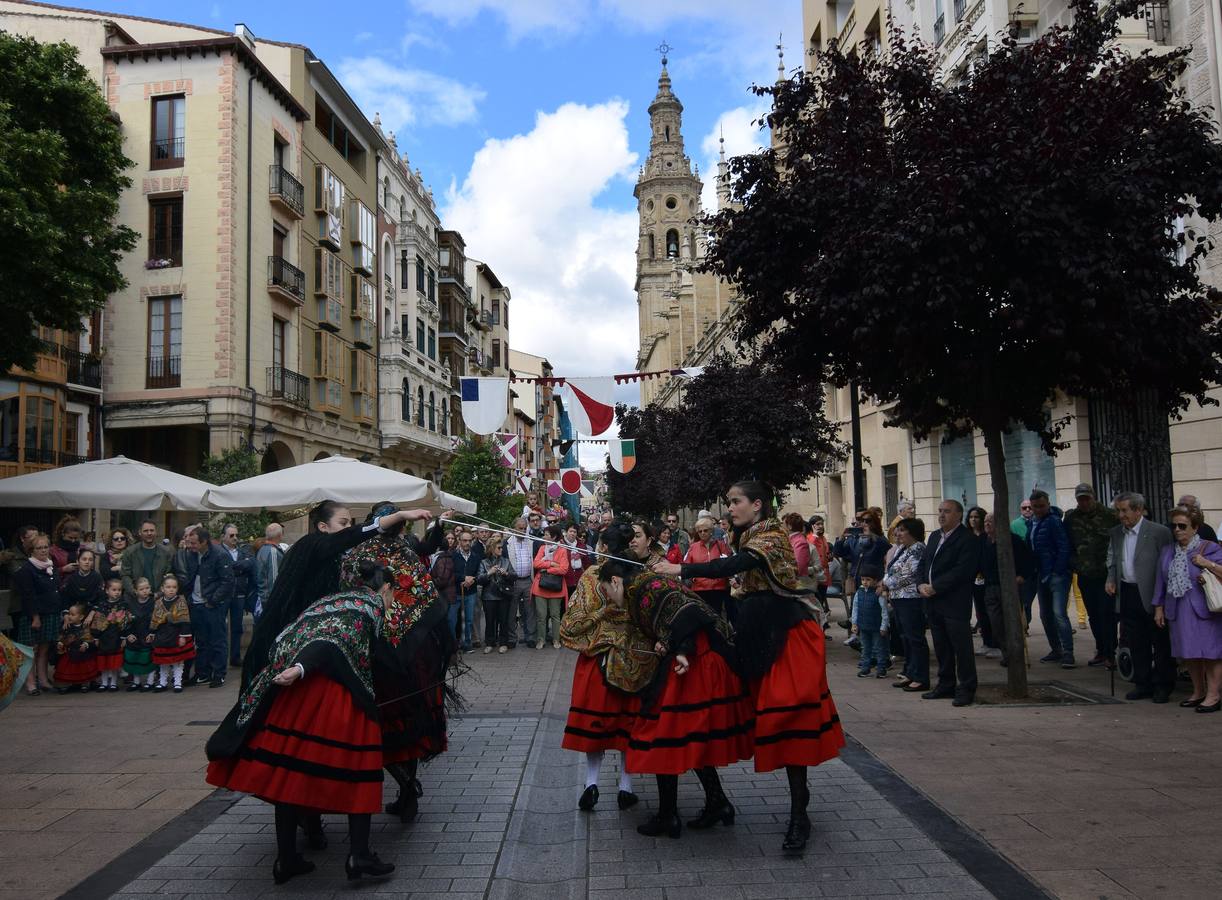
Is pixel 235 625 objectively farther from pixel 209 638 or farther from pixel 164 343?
pixel 164 343

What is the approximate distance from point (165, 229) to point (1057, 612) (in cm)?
2600

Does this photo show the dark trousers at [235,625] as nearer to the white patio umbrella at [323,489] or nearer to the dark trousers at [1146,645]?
the white patio umbrella at [323,489]

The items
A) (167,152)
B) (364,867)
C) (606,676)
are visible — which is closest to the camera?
(364,867)

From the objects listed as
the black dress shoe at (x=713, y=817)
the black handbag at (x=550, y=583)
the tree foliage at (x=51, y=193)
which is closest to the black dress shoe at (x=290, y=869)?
the black dress shoe at (x=713, y=817)

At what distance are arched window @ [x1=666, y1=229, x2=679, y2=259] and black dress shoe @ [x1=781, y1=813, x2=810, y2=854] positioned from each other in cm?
9741

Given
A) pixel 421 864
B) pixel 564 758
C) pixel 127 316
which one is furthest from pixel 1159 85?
pixel 127 316

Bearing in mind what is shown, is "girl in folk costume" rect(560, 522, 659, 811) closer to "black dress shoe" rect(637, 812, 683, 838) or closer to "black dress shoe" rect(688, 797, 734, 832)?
"black dress shoe" rect(637, 812, 683, 838)

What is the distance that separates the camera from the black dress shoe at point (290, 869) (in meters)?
4.58

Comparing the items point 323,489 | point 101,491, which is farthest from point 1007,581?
point 101,491

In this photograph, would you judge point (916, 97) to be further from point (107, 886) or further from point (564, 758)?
point (107, 886)

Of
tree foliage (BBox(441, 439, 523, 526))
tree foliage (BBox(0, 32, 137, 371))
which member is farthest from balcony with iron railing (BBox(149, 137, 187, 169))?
tree foliage (BBox(441, 439, 523, 526))

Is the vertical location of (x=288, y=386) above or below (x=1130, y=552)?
above

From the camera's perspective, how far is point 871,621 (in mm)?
10711

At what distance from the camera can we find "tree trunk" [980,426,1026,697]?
350 inches
